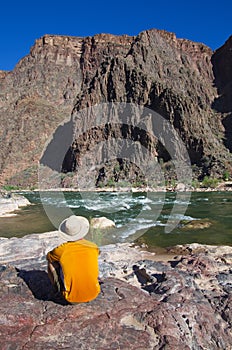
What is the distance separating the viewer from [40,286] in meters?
4.50

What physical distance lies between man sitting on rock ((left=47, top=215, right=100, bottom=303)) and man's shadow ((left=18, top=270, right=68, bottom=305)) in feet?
0.44

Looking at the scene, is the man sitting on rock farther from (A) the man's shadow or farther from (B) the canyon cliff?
(B) the canyon cliff

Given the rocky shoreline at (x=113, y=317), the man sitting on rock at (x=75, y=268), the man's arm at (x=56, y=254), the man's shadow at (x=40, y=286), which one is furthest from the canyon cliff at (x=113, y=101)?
the man's arm at (x=56, y=254)

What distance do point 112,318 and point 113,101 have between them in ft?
366

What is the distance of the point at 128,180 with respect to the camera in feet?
291

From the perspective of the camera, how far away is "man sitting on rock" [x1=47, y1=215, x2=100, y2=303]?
4.00m

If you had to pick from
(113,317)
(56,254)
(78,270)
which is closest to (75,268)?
(78,270)

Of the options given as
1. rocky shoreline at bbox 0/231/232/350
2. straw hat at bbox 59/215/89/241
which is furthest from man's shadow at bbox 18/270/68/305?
straw hat at bbox 59/215/89/241

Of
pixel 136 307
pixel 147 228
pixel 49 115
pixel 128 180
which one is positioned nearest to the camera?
pixel 136 307

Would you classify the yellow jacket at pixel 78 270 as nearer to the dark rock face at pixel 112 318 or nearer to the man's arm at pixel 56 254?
the man's arm at pixel 56 254

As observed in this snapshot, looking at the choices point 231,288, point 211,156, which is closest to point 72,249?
point 231,288

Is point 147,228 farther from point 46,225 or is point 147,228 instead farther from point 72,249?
point 72,249

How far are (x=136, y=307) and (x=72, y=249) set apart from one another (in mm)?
1222

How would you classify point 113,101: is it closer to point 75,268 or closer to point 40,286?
point 40,286
